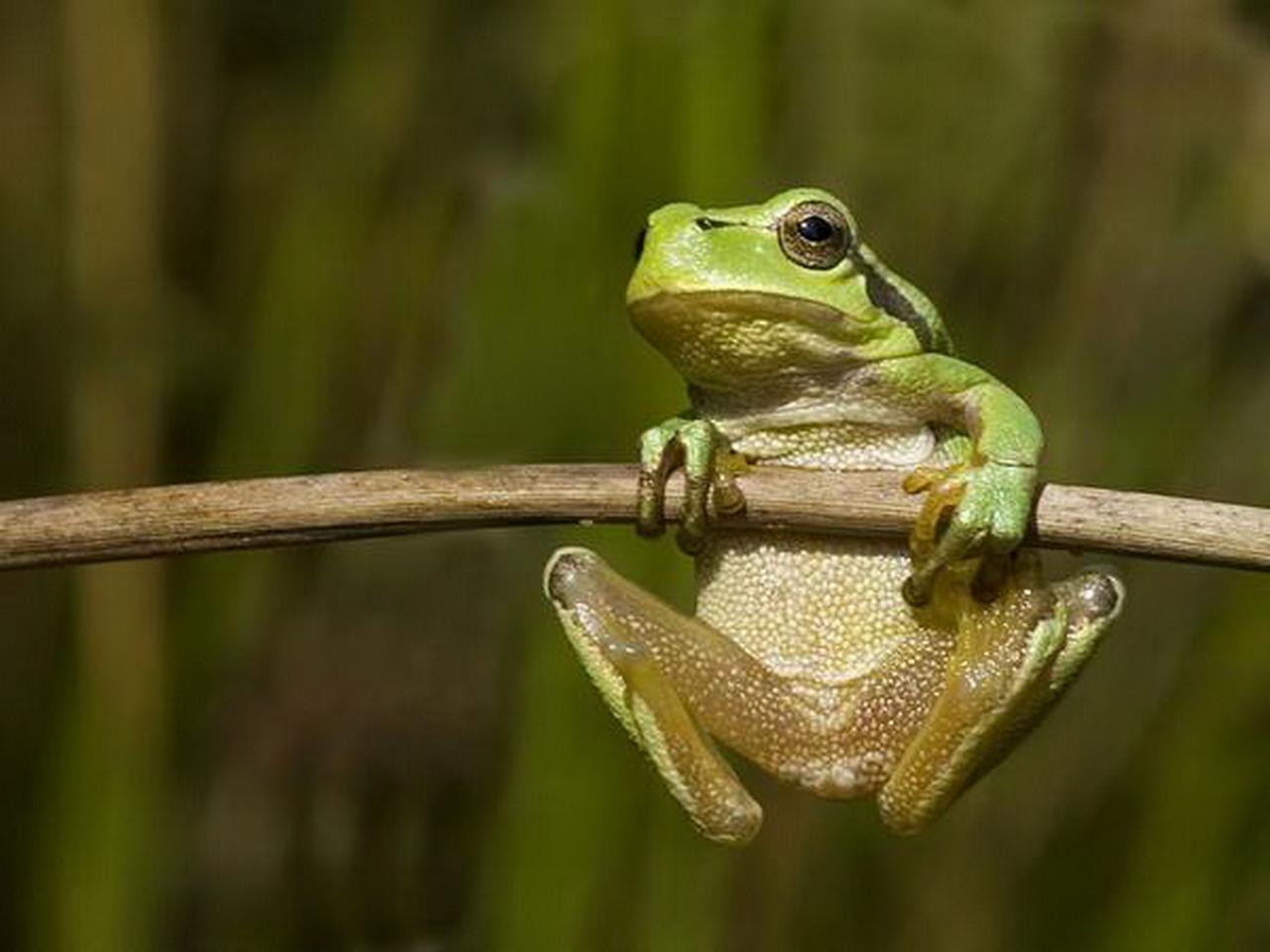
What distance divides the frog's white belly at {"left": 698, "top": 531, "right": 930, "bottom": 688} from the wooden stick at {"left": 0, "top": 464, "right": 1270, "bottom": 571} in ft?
0.60

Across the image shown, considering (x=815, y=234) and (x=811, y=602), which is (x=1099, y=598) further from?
(x=815, y=234)

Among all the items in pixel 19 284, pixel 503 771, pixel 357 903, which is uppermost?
pixel 19 284

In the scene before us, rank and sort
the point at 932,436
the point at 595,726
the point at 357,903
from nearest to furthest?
the point at 932,436
the point at 595,726
the point at 357,903

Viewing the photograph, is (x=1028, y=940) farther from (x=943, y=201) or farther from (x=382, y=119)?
(x=382, y=119)

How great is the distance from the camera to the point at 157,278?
3.40 metres

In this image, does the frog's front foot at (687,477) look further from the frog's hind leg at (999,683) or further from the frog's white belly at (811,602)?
the frog's hind leg at (999,683)

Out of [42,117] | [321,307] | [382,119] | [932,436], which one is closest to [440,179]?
[382,119]

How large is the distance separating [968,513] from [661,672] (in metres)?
0.38

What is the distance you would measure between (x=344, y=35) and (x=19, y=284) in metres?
0.70

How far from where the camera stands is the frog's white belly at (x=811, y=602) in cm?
241

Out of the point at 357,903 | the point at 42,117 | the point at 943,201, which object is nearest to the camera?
the point at 357,903

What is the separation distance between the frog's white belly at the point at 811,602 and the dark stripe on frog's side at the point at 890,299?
234mm

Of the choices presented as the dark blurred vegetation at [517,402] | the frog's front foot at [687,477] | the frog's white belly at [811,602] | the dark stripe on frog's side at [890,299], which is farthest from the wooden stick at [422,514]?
the dark blurred vegetation at [517,402]

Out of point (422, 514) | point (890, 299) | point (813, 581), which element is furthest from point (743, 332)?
point (422, 514)
